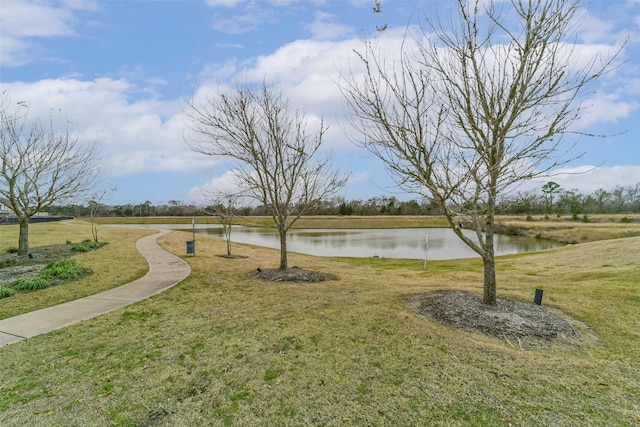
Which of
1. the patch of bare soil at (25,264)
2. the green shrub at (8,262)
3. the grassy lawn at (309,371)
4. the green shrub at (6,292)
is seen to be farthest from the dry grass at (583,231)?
the green shrub at (8,262)

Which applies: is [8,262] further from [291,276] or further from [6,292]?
[291,276]

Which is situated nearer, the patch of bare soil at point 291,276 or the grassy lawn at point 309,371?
the grassy lawn at point 309,371

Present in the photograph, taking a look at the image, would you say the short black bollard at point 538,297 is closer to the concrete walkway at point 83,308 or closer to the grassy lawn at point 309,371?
the grassy lawn at point 309,371

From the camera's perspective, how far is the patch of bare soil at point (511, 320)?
4.68 metres

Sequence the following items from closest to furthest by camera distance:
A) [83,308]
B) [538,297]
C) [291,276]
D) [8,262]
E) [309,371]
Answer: [309,371] → [83,308] → [538,297] → [291,276] → [8,262]

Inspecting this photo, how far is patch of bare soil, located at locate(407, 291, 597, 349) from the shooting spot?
4676 millimetres

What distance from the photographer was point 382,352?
4094 mm

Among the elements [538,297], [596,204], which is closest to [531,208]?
[596,204]

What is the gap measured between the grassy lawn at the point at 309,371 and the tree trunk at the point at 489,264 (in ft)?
4.51

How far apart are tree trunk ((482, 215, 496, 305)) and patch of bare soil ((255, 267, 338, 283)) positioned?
442cm

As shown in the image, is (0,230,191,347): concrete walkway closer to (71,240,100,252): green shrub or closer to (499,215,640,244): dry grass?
(71,240,100,252): green shrub

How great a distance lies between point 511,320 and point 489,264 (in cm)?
97

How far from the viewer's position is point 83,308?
5961mm

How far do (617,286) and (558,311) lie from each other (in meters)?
3.14
